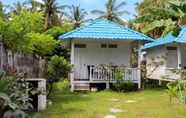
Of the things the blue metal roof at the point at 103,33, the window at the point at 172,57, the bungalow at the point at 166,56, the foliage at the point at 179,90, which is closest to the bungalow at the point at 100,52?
the blue metal roof at the point at 103,33

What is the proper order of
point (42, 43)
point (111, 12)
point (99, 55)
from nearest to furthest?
point (99, 55) → point (42, 43) → point (111, 12)

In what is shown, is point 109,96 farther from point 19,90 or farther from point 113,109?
point 19,90

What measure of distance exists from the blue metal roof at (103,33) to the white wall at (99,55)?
0.88m

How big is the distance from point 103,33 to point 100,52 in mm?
1666

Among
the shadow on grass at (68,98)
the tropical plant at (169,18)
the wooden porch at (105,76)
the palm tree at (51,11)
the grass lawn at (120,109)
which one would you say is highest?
the palm tree at (51,11)

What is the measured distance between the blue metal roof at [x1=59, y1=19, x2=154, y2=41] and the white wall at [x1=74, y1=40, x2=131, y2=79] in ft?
2.89

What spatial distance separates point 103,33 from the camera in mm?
19500

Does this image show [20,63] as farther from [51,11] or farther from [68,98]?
[51,11]

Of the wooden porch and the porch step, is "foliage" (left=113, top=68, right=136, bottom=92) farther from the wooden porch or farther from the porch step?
the porch step

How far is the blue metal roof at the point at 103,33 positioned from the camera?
746 inches

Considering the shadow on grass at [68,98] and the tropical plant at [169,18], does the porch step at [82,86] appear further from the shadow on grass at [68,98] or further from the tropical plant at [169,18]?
the tropical plant at [169,18]

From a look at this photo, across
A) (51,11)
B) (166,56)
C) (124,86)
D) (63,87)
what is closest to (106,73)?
(124,86)

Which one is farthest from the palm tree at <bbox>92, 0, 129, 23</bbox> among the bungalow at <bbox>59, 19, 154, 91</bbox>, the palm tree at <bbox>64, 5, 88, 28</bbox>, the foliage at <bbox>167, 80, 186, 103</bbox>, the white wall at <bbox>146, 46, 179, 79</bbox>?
the foliage at <bbox>167, 80, 186, 103</bbox>

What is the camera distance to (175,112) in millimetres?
11219
